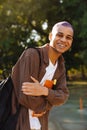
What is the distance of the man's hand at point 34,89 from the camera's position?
2584mm

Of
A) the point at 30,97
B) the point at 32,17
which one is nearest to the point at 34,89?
the point at 30,97

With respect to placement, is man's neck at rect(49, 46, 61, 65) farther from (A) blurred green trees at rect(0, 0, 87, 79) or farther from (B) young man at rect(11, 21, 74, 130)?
(A) blurred green trees at rect(0, 0, 87, 79)

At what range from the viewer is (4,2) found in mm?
33031

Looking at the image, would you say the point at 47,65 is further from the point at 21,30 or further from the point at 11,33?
the point at 21,30

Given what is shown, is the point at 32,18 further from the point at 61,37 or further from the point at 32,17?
the point at 61,37

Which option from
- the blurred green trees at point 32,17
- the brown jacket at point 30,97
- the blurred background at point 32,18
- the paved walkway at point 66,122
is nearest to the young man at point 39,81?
the brown jacket at point 30,97

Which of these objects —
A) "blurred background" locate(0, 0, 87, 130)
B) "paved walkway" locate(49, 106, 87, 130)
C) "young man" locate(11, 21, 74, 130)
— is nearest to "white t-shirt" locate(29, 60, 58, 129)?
"young man" locate(11, 21, 74, 130)

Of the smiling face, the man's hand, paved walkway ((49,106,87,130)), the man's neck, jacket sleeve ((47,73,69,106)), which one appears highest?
the smiling face

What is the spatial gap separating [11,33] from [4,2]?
2.30 meters

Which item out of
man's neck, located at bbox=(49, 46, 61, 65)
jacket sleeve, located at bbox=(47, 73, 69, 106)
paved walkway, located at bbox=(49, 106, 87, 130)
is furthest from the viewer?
paved walkway, located at bbox=(49, 106, 87, 130)

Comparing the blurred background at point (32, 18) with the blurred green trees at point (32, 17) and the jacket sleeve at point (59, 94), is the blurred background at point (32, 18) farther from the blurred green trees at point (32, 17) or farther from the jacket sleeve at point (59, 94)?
the jacket sleeve at point (59, 94)

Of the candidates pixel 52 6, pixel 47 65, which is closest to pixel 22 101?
pixel 47 65

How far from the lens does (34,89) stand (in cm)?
260

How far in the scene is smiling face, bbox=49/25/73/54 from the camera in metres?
2.75
